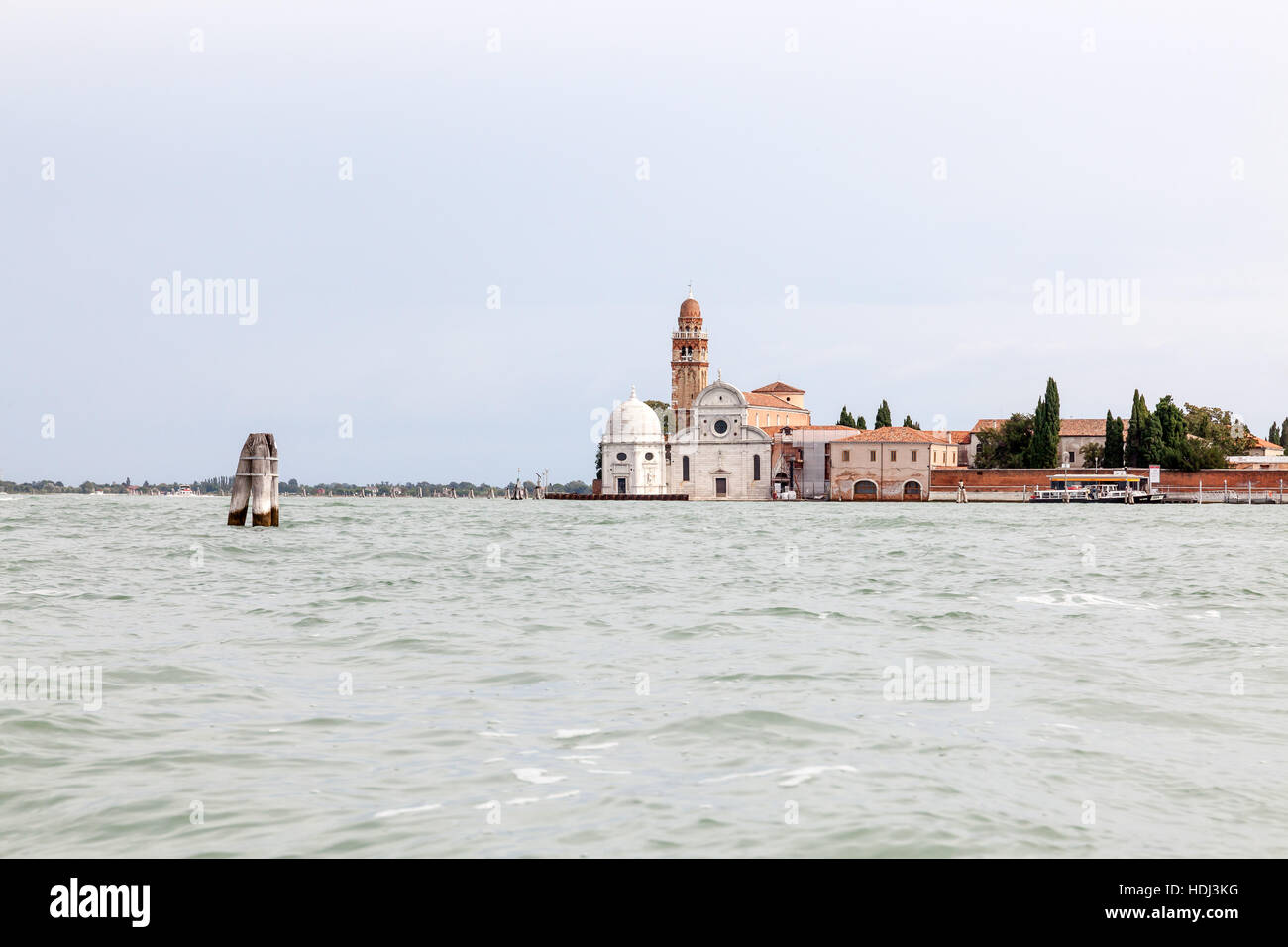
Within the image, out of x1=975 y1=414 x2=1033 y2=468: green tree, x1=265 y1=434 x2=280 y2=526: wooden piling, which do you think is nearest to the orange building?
x1=975 y1=414 x2=1033 y2=468: green tree

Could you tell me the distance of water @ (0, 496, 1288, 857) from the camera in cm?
394

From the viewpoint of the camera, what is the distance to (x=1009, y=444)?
227ft

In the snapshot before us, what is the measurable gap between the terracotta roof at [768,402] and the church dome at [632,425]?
6.24 metres

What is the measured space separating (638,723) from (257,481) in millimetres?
21597

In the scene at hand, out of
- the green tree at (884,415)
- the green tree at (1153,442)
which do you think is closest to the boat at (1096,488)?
the green tree at (1153,442)

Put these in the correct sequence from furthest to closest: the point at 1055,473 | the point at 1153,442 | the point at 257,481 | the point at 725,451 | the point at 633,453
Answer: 1. the point at 633,453
2. the point at 725,451
3. the point at 1055,473
4. the point at 1153,442
5. the point at 257,481

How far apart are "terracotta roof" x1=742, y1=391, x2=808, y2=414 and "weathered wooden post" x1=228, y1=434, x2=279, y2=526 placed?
5242 cm

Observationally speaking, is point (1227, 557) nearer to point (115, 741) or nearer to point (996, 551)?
point (996, 551)

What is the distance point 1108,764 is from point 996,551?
16.0 metres

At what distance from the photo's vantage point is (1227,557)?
62.3ft

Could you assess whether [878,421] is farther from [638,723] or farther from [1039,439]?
[638,723]

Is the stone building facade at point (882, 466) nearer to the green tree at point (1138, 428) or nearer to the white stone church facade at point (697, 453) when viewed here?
the white stone church facade at point (697, 453)

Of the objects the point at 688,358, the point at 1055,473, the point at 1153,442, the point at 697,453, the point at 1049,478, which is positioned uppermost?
the point at 688,358

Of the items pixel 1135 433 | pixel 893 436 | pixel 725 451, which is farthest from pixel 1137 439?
pixel 725 451
